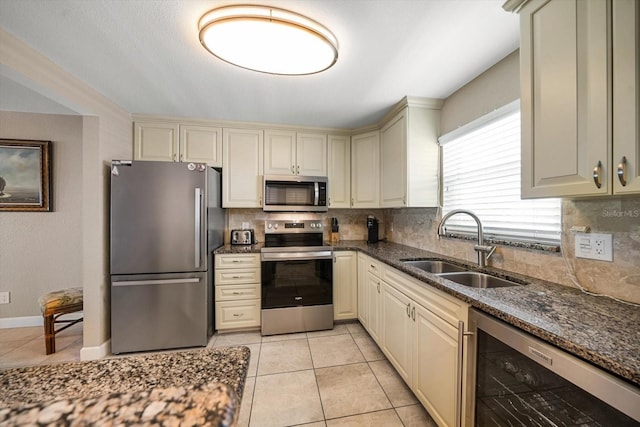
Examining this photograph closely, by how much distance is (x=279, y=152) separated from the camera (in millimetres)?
3039

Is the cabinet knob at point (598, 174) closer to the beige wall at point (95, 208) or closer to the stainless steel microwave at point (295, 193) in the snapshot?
the stainless steel microwave at point (295, 193)

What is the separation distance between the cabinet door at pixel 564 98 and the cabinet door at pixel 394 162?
3.96ft

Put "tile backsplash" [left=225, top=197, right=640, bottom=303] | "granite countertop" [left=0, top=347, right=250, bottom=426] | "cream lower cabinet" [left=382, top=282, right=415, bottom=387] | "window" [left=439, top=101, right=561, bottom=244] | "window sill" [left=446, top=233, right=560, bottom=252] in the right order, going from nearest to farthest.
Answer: "granite countertop" [left=0, top=347, right=250, bottom=426], "tile backsplash" [left=225, top=197, right=640, bottom=303], "window sill" [left=446, top=233, right=560, bottom=252], "window" [left=439, top=101, right=561, bottom=244], "cream lower cabinet" [left=382, top=282, right=415, bottom=387]

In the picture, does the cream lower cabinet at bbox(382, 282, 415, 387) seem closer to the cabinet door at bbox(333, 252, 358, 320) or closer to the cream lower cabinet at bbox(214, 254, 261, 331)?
the cabinet door at bbox(333, 252, 358, 320)

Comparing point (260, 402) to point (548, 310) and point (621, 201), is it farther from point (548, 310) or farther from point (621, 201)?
point (621, 201)

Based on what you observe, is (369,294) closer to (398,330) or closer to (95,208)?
(398,330)

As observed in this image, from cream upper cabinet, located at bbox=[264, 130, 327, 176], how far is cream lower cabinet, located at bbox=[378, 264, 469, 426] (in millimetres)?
1609

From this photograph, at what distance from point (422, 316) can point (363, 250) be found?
1.10 m

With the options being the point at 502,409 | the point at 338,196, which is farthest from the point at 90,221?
the point at 502,409

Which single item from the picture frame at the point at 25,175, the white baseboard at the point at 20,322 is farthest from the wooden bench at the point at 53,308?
the picture frame at the point at 25,175

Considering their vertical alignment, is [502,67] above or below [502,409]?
above

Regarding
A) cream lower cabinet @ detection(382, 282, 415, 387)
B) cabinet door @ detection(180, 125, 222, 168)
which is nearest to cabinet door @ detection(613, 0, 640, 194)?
cream lower cabinet @ detection(382, 282, 415, 387)

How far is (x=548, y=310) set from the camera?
102cm

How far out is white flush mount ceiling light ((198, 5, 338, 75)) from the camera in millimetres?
1304
